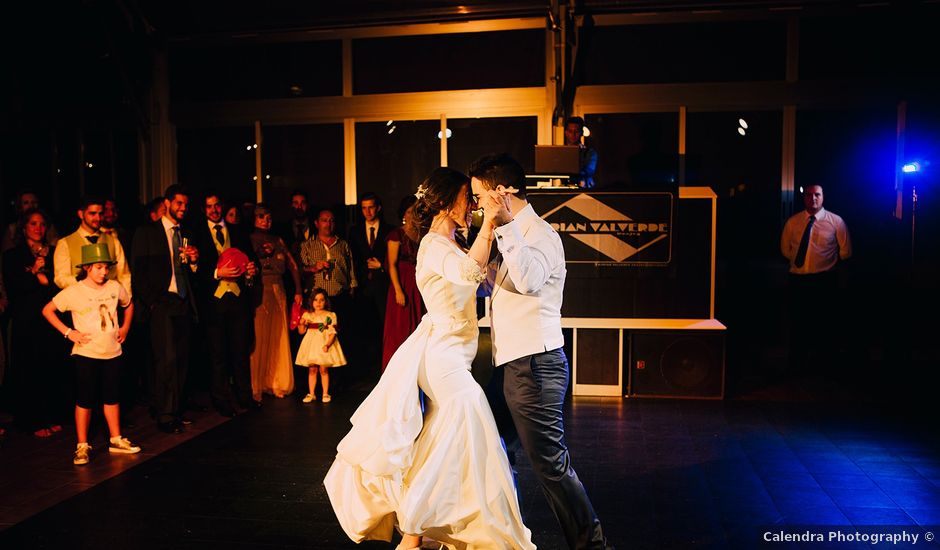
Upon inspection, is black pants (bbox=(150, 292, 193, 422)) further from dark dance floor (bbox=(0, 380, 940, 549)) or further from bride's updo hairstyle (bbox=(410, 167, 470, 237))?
bride's updo hairstyle (bbox=(410, 167, 470, 237))

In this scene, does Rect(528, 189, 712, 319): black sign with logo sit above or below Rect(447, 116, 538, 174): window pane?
below

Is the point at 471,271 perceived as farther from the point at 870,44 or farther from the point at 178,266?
the point at 870,44

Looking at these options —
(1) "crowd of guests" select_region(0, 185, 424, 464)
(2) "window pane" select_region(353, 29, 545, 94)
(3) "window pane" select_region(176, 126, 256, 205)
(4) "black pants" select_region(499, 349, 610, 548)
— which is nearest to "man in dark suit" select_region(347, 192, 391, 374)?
(1) "crowd of guests" select_region(0, 185, 424, 464)

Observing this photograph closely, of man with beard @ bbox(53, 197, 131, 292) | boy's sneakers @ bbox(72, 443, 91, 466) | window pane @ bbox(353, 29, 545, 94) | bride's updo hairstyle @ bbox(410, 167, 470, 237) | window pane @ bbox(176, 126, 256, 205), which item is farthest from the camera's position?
window pane @ bbox(176, 126, 256, 205)

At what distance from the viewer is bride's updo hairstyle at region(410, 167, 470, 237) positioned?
3.69 metres

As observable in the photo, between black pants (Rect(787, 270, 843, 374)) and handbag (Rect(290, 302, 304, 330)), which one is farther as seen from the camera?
black pants (Rect(787, 270, 843, 374))

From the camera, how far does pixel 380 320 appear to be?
8336 millimetres

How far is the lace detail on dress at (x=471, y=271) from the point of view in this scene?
136 inches

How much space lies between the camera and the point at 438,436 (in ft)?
11.8

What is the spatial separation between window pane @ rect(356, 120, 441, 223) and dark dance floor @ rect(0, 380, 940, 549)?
356cm

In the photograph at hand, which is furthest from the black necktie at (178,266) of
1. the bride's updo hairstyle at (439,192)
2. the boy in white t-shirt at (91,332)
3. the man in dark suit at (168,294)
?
the bride's updo hairstyle at (439,192)

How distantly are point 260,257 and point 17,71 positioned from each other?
4540 millimetres

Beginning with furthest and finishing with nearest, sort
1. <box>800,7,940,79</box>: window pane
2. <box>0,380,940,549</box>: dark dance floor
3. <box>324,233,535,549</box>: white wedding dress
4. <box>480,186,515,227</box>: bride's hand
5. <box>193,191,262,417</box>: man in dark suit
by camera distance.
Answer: <box>800,7,940,79</box>: window pane < <box>193,191,262,417</box>: man in dark suit < <box>0,380,940,549</box>: dark dance floor < <box>324,233,535,549</box>: white wedding dress < <box>480,186,515,227</box>: bride's hand

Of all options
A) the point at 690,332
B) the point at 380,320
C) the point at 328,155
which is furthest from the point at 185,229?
the point at 690,332
